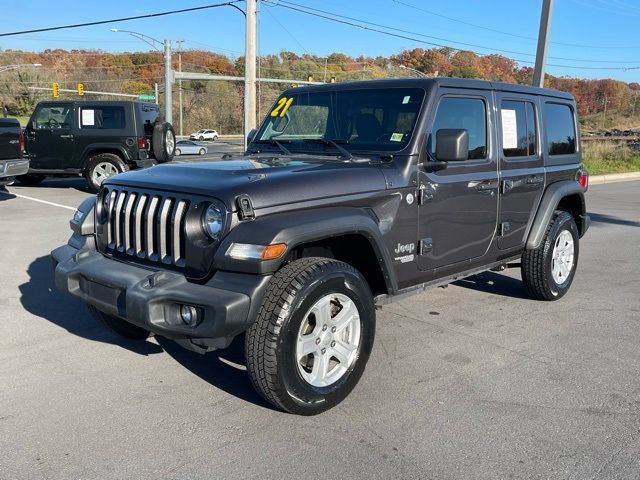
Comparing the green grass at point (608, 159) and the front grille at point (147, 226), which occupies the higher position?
the green grass at point (608, 159)

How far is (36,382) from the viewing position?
3771mm

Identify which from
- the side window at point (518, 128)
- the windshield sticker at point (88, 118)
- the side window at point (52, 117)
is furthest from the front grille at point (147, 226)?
the side window at point (52, 117)

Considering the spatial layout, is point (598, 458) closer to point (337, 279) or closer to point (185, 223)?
point (337, 279)

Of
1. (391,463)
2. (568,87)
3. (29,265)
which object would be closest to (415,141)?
(391,463)

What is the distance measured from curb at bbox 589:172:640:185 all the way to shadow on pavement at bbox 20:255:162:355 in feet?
59.3

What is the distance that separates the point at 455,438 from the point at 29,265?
5309 mm

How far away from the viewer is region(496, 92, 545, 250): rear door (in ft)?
16.0

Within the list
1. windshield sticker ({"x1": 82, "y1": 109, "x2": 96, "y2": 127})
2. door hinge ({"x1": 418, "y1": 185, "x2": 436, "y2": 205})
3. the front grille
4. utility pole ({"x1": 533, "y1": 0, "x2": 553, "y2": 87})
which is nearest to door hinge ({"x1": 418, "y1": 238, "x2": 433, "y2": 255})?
door hinge ({"x1": 418, "y1": 185, "x2": 436, "y2": 205})

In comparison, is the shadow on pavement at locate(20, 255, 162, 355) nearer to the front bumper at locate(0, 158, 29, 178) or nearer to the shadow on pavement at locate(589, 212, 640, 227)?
the front bumper at locate(0, 158, 29, 178)

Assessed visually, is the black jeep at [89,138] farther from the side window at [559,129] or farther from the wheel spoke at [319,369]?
the wheel spoke at [319,369]

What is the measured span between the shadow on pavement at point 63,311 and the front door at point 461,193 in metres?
2.14

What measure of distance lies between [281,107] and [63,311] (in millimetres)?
2549

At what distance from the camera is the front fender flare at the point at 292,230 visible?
10.1 feet

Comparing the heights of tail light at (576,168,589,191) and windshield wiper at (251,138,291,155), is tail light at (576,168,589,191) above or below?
below
